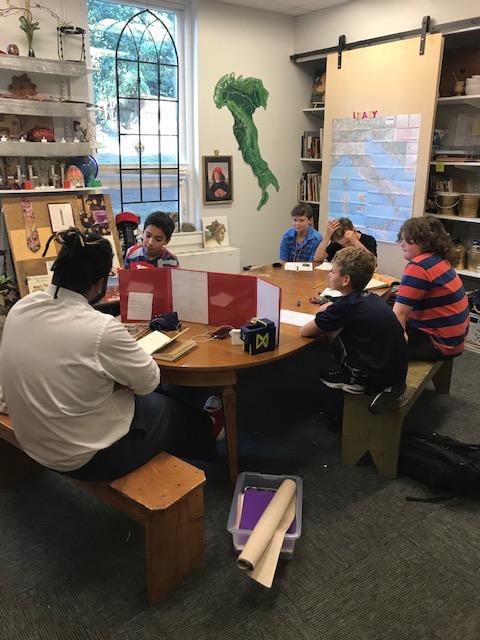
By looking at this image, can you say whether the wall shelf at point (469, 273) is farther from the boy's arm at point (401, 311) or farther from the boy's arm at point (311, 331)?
the boy's arm at point (311, 331)

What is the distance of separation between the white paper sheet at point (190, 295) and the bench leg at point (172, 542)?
3.08 ft

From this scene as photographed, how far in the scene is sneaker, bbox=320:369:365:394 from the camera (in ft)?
7.84

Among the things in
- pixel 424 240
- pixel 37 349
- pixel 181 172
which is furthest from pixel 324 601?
pixel 181 172

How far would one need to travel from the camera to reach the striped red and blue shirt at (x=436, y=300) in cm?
263

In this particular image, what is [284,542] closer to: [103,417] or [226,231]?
[103,417]

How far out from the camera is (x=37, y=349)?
5.04ft

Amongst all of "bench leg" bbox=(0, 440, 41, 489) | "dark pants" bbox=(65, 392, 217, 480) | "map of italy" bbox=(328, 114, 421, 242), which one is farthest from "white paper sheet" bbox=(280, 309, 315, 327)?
"map of italy" bbox=(328, 114, 421, 242)

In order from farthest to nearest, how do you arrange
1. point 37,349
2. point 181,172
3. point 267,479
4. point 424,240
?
point 181,172 → point 424,240 → point 267,479 → point 37,349

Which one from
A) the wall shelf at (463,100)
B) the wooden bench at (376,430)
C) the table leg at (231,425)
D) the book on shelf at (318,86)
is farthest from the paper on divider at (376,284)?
the book on shelf at (318,86)

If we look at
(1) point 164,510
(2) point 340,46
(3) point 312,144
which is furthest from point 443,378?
(2) point 340,46

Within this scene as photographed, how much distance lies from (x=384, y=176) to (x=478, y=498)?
283 cm

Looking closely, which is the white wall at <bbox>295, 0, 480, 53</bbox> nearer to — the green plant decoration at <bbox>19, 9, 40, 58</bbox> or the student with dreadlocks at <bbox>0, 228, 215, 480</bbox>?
the green plant decoration at <bbox>19, 9, 40, 58</bbox>

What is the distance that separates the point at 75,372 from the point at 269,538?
2.92 ft

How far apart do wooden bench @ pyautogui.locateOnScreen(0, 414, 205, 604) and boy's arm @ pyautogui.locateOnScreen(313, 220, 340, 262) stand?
2.39 m
